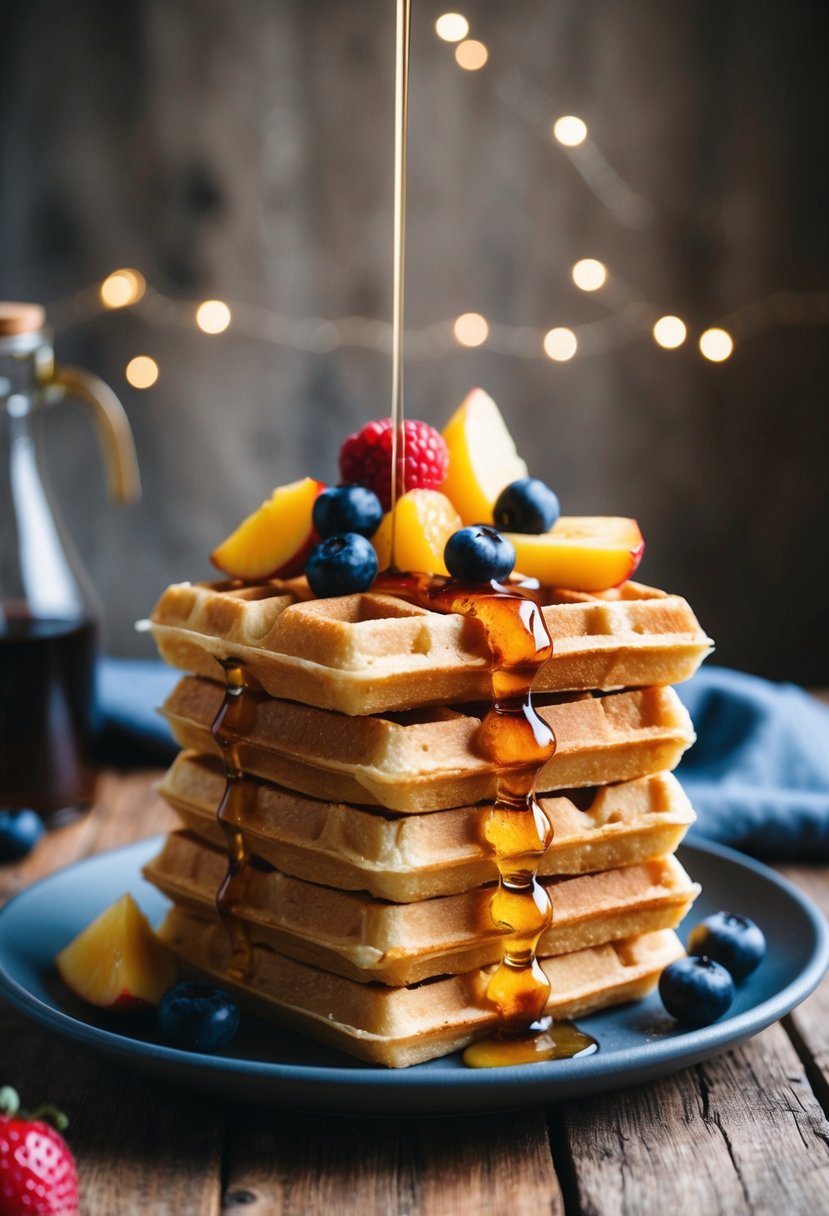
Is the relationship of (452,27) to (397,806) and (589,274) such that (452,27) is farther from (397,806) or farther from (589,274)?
(397,806)

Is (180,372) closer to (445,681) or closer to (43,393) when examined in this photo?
(43,393)

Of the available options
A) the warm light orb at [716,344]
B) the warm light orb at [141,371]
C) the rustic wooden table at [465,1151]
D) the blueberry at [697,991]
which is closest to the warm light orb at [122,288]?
the warm light orb at [141,371]

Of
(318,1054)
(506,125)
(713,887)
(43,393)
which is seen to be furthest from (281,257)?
(318,1054)

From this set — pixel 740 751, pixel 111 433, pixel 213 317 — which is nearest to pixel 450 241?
pixel 213 317

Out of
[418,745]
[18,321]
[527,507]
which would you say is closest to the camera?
[418,745]

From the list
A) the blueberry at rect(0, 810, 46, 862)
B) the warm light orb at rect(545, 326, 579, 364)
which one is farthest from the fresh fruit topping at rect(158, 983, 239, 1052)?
the warm light orb at rect(545, 326, 579, 364)

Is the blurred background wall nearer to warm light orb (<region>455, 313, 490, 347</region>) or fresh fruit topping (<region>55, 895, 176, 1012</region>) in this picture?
warm light orb (<region>455, 313, 490, 347</region>)

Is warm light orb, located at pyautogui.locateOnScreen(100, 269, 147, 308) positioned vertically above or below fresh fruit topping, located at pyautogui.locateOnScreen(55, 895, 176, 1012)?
above
